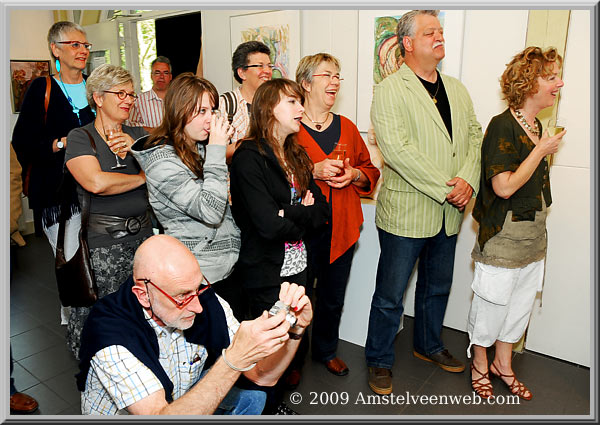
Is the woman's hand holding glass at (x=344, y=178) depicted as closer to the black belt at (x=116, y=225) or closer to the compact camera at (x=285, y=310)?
the black belt at (x=116, y=225)

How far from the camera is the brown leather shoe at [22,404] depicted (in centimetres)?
243

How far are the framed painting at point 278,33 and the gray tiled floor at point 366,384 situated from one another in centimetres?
218

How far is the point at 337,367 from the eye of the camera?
2.74 metres

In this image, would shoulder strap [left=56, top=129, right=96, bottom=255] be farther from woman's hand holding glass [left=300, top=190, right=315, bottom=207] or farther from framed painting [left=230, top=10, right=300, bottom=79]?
framed painting [left=230, top=10, right=300, bottom=79]

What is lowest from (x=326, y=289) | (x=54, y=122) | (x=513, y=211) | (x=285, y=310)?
(x=326, y=289)

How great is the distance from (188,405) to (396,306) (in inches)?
61.7

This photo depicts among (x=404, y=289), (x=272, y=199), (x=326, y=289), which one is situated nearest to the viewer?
(x=272, y=199)

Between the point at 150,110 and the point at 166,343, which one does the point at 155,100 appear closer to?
the point at 150,110

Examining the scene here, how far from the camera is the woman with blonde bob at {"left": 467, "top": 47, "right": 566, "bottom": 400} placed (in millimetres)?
2254

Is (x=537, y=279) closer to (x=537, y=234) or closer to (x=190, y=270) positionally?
(x=537, y=234)

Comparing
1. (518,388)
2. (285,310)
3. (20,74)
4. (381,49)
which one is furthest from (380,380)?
(20,74)

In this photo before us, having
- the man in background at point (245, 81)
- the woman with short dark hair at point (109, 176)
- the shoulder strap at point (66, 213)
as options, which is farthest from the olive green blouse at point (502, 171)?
the shoulder strap at point (66, 213)

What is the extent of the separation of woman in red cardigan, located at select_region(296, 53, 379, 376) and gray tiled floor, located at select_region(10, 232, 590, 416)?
0.60ft

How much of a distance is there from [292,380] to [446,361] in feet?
3.00
